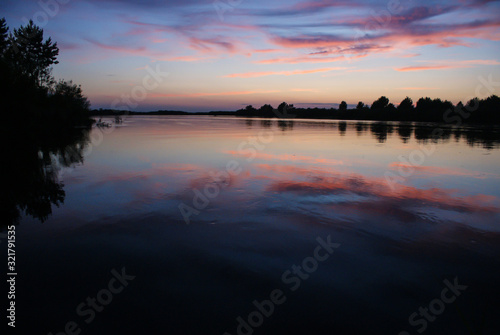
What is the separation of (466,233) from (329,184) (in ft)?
17.7

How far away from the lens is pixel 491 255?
20.9 feet

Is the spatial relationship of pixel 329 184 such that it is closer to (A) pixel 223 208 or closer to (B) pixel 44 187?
(A) pixel 223 208

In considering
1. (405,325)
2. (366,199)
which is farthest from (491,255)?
(366,199)

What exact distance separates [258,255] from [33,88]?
3602 cm

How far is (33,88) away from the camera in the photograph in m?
31.9
